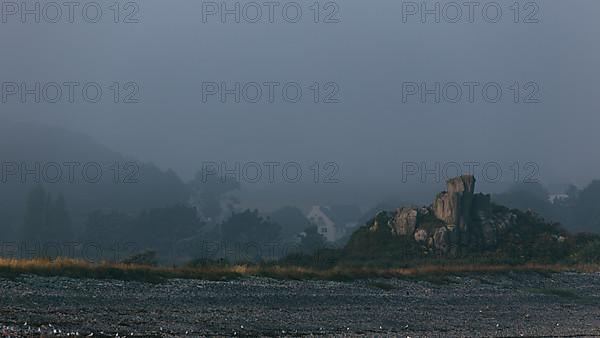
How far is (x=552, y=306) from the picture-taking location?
4569cm

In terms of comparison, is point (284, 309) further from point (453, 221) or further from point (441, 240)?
point (453, 221)

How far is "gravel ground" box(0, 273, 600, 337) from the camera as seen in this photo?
27.0 metres

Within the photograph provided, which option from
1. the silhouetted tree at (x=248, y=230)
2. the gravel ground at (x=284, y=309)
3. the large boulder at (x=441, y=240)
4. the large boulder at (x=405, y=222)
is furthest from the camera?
the silhouetted tree at (x=248, y=230)

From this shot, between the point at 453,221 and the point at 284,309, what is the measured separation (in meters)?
42.4

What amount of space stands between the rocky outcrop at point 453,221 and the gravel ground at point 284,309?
22176 mm

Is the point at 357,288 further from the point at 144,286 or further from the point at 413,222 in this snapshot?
the point at 413,222

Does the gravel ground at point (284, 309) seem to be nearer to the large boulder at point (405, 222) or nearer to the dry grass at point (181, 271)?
the dry grass at point (181, 271)

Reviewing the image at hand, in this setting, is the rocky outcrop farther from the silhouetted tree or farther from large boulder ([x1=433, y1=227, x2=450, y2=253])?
the silhouetted tree

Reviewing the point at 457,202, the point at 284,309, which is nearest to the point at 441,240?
the point at 457,202

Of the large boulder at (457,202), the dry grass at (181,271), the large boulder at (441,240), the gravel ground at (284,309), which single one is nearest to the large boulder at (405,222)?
the large boulder at (457,202)

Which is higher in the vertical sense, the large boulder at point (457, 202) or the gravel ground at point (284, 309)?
the large boulder at point (457, 202)

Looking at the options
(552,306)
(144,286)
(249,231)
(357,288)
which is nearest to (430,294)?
(357,288)

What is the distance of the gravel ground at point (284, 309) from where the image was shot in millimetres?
26984

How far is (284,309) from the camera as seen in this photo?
116ft
